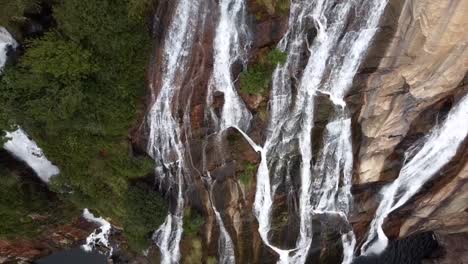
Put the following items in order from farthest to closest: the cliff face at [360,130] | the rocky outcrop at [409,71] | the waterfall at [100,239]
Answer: the waterfall at [100,239]
the cliff face at [360,130]
the rocky outcrop at [409,71]

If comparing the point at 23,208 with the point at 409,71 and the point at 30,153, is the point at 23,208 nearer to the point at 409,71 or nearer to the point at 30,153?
the point at 30,153

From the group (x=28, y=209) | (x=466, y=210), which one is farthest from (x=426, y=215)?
(x=28, y=209)

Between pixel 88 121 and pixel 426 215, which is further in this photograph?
pixel 426 215

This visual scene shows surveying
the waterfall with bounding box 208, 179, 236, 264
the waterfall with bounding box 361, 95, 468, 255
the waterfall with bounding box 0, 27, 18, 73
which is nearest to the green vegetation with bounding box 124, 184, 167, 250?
the waterfall with bounding box 208, 179, 236, 264

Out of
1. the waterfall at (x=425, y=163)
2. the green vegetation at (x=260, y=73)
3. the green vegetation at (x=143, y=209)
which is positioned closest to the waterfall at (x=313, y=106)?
the green vegetation at (x=260, y=73)

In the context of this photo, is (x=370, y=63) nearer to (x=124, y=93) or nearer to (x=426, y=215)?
(x=124, y=93)

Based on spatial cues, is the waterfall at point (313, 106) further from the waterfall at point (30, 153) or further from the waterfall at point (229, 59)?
the waterfall at point (30, 153)
